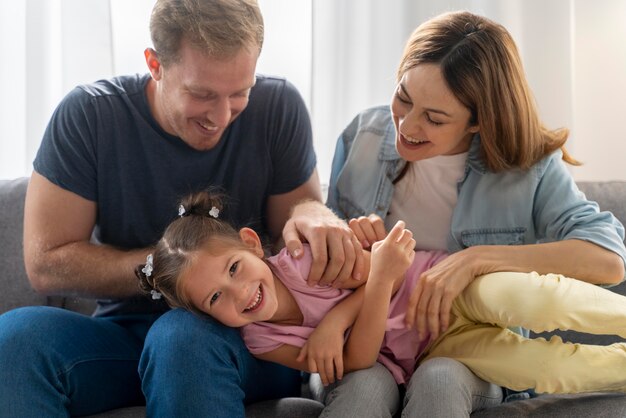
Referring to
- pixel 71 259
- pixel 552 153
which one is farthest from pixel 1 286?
pixel 552 153

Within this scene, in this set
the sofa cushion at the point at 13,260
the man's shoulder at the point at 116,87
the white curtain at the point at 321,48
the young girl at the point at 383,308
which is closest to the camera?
the young girl at the point at 383,308

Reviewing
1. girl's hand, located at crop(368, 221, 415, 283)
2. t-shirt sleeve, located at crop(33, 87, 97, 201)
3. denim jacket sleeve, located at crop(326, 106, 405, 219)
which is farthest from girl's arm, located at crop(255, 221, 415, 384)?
t-shirt sleeve, located at crop(33, 87, 97, 201)

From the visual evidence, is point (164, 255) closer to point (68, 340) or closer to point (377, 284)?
point (68, 340)

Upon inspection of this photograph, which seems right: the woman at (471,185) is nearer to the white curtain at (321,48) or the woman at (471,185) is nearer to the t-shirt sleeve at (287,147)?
the t-shirt sleeve at (287,147)

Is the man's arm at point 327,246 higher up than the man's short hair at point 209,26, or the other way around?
the man's short hair at point 209,26

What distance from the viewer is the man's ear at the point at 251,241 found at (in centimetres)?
194

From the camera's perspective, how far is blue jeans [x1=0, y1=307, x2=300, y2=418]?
1652mm

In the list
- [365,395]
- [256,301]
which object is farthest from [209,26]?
[365,395]

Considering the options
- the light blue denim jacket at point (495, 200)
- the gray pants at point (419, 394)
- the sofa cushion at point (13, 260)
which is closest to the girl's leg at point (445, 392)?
the gray pants at point (419, 394)

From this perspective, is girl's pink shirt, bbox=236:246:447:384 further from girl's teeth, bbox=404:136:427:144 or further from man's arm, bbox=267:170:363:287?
girl's teeth, bbox=404:136:427:144

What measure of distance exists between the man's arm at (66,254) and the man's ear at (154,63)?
0.32m

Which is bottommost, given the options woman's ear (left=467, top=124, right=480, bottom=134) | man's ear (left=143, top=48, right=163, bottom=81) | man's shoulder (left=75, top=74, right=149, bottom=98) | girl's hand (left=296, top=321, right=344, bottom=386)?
girl's hand (left=296, top=321, right=344, bottom=386)

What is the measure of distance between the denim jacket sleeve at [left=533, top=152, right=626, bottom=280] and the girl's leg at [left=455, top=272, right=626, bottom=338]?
0.57 ft

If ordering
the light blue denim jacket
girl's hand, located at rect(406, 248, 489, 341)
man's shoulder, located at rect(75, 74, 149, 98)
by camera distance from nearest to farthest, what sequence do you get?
girl's hand, located at rect(406, 248, 489, 341)
the light blue denim jacket
man's shoulder, located at rect(75, 74, 149, 98)
